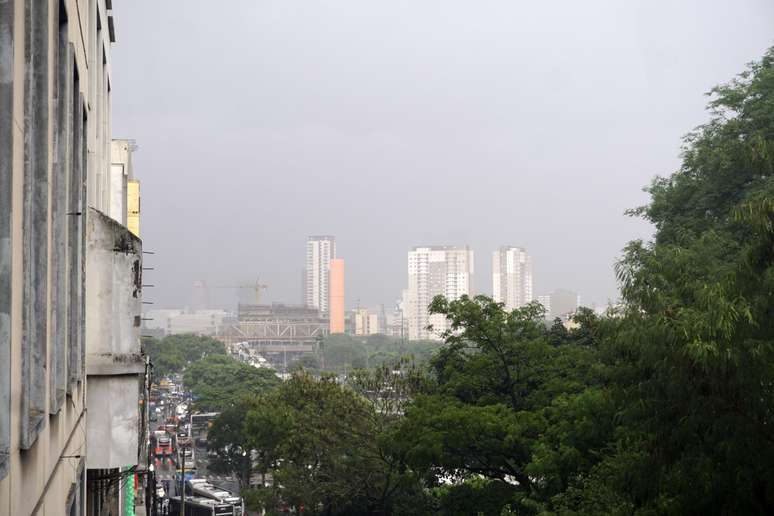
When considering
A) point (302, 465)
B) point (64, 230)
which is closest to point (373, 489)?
point (302, 465)

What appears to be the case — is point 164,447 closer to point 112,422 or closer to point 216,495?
point 216,495

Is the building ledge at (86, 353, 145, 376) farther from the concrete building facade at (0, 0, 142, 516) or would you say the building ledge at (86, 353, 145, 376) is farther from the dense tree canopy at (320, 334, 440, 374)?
the dense tree canopy at (320, 334, 440, 374)

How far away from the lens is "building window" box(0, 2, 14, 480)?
3.57 metres

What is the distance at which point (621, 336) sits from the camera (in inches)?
465

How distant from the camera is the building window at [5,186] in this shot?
3.57 metres

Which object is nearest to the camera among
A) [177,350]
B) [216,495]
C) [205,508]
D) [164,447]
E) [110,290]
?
[110,290]

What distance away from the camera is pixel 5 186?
3602 millimetres

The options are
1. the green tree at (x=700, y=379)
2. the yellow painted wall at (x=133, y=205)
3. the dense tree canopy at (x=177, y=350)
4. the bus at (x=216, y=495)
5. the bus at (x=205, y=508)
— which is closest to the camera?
the green tree at (x=700, y=379)

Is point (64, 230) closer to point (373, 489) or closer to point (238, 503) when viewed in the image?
point (373, 489)

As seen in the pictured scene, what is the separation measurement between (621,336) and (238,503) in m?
32.2

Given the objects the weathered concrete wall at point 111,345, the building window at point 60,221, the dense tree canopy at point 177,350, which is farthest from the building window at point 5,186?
the dense tree canopy at point 177,350

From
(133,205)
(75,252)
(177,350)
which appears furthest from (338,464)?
(177,350)

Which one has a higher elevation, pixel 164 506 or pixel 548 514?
pixel 548 514

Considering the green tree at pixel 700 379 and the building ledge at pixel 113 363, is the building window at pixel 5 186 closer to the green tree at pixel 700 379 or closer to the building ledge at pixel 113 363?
the building ledge at pixel 113 363
